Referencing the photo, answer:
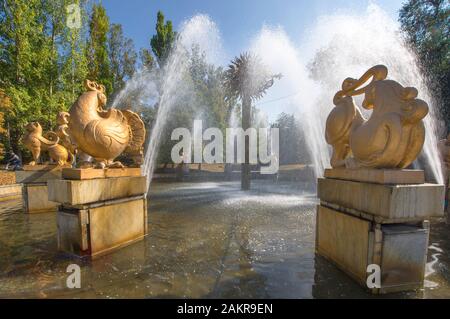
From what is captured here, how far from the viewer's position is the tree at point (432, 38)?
12875mm

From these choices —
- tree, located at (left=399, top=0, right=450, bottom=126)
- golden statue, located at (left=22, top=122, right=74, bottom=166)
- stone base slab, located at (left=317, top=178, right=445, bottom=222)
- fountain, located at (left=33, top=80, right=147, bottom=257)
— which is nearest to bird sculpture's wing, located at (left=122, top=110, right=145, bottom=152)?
fountain, located at (left=33, top=80, right=147, bottom=257)

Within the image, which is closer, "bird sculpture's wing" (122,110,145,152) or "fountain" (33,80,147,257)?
"fountain" (33,80,147,257)

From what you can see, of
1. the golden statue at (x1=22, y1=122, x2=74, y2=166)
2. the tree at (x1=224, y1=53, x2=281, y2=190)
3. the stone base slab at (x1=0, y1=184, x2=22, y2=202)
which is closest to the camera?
the golden statue at (x1=22, y1=122, x2=74, y2=166)

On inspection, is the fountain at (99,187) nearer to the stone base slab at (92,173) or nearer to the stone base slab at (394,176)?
the stone base slab at (92,173)

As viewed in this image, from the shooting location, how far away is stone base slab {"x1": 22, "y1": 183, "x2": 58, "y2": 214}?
690cm

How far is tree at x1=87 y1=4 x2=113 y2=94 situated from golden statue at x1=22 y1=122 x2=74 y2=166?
14565 mm

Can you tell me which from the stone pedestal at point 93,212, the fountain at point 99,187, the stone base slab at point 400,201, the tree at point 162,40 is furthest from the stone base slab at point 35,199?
the tree at point 162,40

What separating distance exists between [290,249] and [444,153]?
518 cm

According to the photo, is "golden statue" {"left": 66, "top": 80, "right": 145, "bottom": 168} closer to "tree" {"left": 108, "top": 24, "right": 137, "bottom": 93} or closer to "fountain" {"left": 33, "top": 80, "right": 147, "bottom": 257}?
"fountain" {"left": 33, "top": 80, "right": 147, "bottom": 257}

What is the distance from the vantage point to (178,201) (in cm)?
875

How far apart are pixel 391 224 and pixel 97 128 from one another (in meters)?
4.55

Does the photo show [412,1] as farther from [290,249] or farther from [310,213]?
[290,249]

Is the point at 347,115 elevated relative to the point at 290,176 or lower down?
elevated
